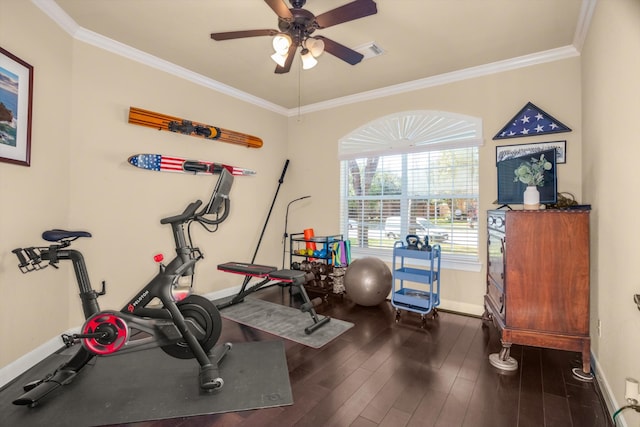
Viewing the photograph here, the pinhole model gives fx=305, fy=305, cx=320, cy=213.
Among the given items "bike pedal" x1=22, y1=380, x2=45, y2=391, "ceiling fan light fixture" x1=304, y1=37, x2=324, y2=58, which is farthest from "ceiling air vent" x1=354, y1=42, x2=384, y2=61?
"bike pedal" x1=22, y1=380, x2=45, y2=391

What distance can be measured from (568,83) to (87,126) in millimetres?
4483

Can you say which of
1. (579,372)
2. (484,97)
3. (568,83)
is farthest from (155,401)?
(568,83)

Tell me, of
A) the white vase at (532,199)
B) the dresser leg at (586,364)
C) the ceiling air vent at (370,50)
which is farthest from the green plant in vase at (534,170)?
the ceiling air vent at (370,50)

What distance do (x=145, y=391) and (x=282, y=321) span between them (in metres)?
1.41

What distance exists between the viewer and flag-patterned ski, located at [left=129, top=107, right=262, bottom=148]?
3.05m

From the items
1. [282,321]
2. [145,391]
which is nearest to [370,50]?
[282,321]

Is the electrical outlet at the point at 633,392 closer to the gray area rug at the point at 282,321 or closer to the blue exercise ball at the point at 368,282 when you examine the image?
the gray area rug at the point at 282,321

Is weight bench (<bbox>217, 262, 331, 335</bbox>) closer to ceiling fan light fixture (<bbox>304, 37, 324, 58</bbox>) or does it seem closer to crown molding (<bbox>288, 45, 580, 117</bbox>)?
ceiling fan light fixture (<bbox>304, 37, 324, 58</bbox>)

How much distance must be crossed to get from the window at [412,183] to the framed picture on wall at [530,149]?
264 mm

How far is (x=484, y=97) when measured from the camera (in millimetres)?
3322

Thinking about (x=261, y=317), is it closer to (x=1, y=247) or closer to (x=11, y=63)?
(x=1, y=247)

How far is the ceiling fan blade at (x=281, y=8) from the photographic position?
5.68 ft

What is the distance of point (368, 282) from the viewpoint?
3.43 meters

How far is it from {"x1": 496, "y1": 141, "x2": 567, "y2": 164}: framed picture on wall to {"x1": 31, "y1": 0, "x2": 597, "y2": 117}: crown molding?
2.64ft
